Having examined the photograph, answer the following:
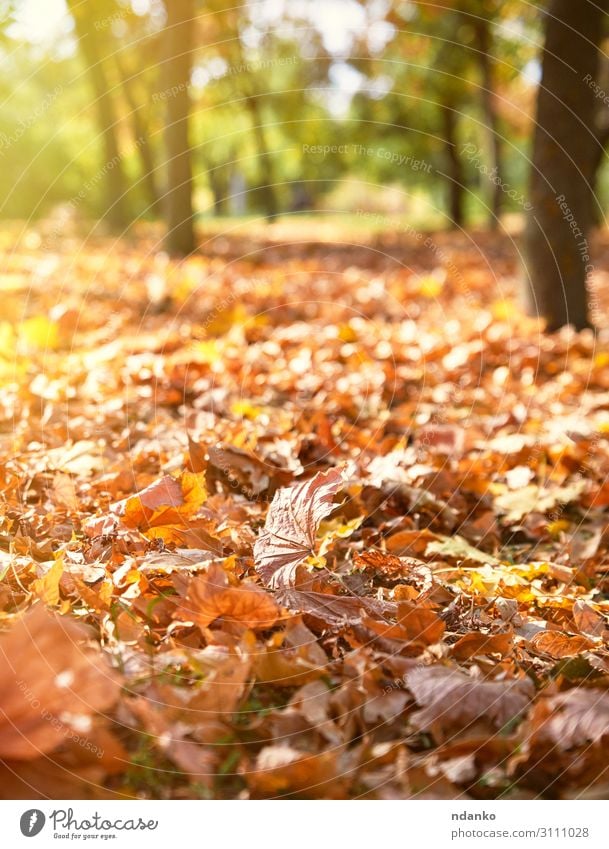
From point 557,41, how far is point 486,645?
4032 mm

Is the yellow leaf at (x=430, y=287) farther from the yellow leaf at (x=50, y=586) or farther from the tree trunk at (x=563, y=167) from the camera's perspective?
the yellow leaf at (x=50, y=586)

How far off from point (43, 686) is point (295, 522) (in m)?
0.77

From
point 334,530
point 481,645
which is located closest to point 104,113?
point 334,530

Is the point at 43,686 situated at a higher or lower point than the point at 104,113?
lower

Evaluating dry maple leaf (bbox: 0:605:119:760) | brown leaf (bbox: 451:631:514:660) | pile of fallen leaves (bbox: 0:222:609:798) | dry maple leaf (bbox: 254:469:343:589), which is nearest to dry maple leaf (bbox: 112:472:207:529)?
pile of fallen leaves (bbox: 0:222:609:798)

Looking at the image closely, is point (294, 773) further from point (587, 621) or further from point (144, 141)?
point (144, 141)

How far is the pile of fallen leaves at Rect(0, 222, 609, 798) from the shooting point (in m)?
1.45

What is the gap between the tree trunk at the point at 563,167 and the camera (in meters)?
4.53

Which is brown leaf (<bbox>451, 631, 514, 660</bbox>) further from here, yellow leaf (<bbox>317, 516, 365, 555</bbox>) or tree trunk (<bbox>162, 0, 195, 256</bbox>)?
tree trunk (<bbox>162, 0, 195, 256</bbox>)

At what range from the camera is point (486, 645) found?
5.71 feet

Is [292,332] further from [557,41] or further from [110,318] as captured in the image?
[557,41]

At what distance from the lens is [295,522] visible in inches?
78.7

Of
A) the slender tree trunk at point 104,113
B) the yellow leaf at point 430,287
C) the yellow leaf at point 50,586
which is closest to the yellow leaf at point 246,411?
the yellow leaf at point 50,586

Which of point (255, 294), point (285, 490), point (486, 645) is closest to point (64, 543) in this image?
point (285, 490)
